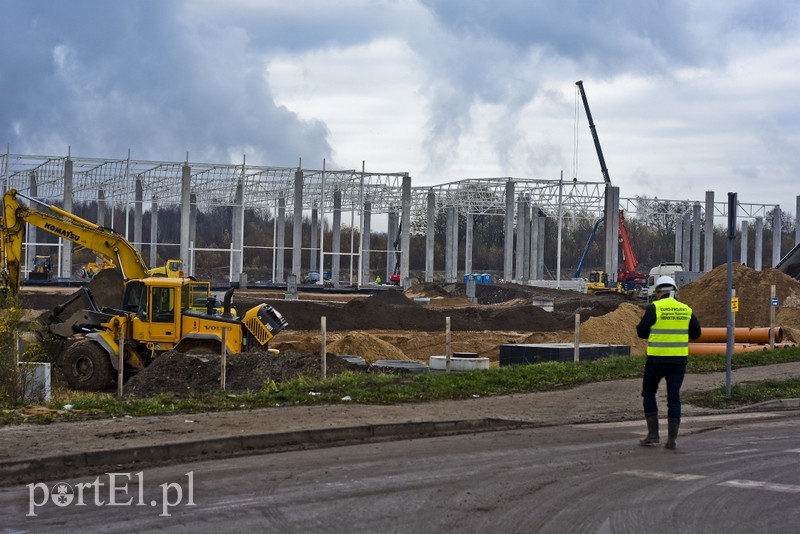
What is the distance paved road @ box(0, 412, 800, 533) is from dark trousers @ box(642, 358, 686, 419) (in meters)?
0.49

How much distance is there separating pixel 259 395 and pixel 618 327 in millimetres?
21794

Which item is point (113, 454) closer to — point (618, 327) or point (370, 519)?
point (370, 519)

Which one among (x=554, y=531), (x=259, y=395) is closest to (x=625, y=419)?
(x=259, y=395)

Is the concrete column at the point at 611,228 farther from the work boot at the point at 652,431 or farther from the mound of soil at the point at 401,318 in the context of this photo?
the work boot at the point at 652,431

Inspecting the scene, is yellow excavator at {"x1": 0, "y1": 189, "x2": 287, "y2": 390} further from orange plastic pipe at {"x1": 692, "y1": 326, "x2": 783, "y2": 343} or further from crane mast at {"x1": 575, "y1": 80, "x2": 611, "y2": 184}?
crane mast at {"x1": 575, "y1": 80, "x2": 611, "y2": 184}

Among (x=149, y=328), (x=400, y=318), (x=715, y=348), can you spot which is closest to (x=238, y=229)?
(x=400, y=318)

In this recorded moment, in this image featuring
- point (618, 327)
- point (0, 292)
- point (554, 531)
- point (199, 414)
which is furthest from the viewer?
point (618, 327)

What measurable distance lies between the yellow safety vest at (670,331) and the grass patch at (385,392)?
160 inches

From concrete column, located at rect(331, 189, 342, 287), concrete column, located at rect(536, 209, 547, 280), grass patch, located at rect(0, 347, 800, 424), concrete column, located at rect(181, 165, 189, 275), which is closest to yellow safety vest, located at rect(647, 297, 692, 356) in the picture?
grass patch, located at rect(0, 347, 800, 424)

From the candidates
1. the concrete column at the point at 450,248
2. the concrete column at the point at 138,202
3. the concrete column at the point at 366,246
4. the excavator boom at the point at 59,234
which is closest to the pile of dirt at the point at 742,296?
the excavator boom at the point at 59,234

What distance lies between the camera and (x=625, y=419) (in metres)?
13.0

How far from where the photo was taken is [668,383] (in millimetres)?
10914

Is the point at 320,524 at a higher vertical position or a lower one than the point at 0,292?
lower

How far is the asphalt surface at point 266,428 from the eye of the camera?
9.23m
